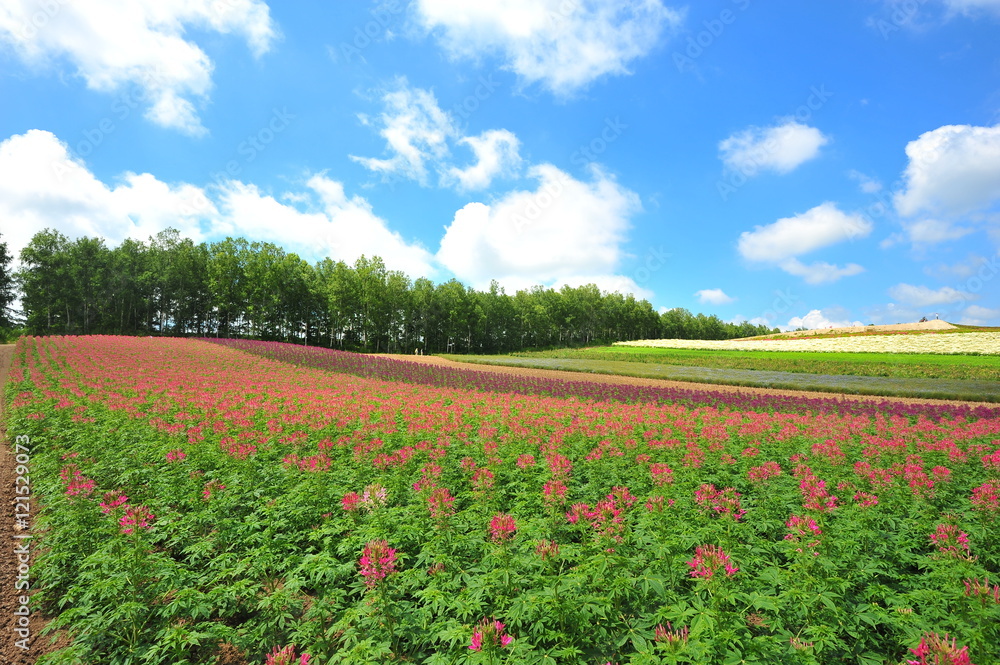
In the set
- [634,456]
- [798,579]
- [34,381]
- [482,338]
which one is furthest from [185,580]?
[482,338]

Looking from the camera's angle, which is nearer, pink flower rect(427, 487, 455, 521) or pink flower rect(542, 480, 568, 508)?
pink flower rect(427, 487, 455, 521)

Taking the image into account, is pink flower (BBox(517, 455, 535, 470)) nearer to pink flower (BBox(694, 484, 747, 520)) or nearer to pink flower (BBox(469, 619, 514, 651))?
pink flower (BBox(694, 484, 747, 520))

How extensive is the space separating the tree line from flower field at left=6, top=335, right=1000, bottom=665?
210 feet

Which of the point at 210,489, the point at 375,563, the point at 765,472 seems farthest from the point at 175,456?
the point at 765,472

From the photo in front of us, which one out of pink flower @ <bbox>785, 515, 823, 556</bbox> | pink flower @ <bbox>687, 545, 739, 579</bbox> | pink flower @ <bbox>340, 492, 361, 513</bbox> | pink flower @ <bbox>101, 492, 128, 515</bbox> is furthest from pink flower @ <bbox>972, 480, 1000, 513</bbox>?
pink flower @ <bbox>101, 492, 128, 515</bbox>

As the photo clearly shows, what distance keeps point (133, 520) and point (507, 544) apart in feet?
13.3

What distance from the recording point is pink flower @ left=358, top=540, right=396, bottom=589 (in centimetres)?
341

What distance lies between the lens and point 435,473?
592cm

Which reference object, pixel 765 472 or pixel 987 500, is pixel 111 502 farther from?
pixel 987 500

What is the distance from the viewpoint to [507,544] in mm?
4227

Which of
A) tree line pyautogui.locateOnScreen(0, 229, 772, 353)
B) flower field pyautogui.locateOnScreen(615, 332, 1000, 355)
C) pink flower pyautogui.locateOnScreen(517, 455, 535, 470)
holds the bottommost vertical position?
pink flower pyautogui.locateOnScreen(517, 455, 535, 470)

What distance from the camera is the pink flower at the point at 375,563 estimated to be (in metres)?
3.41

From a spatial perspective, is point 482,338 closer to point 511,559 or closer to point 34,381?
point 34,381

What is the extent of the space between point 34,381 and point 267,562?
1804cm
